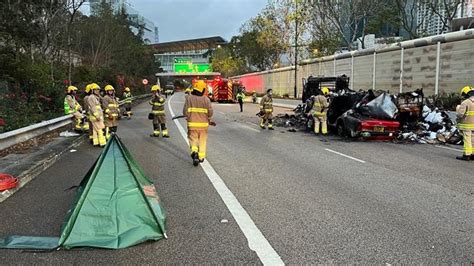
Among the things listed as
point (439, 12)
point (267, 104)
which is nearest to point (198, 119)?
point (267, 104)

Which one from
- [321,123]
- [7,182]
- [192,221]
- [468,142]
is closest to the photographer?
[192,221]

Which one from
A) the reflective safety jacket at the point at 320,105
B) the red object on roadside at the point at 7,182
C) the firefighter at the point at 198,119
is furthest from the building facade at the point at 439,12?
the red object on roadside at the point at 7,182

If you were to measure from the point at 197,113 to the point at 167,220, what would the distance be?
442cm

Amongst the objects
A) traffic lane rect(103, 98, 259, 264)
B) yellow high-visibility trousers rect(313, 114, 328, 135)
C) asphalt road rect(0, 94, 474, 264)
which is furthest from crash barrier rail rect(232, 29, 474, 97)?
traffic lane rect(103, 98, 259, 264)

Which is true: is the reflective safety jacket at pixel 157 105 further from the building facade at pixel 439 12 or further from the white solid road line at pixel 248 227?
the building facade at pixel 439 12

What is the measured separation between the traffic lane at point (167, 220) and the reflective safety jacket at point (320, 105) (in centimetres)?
753

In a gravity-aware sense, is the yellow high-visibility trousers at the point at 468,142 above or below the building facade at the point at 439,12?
below

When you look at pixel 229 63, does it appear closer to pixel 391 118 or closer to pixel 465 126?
pixel 391 118

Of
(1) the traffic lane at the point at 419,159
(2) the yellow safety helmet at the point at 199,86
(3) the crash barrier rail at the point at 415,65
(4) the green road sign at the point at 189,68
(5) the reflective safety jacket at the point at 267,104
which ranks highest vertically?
(4) the green road sign at the point at 189,68

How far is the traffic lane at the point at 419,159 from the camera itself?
331 inches

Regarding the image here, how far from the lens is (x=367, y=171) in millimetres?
9188

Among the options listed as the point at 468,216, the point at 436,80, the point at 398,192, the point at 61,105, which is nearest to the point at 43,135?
the point at 61,105

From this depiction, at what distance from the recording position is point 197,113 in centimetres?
986

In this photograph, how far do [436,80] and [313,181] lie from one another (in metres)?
15.2
